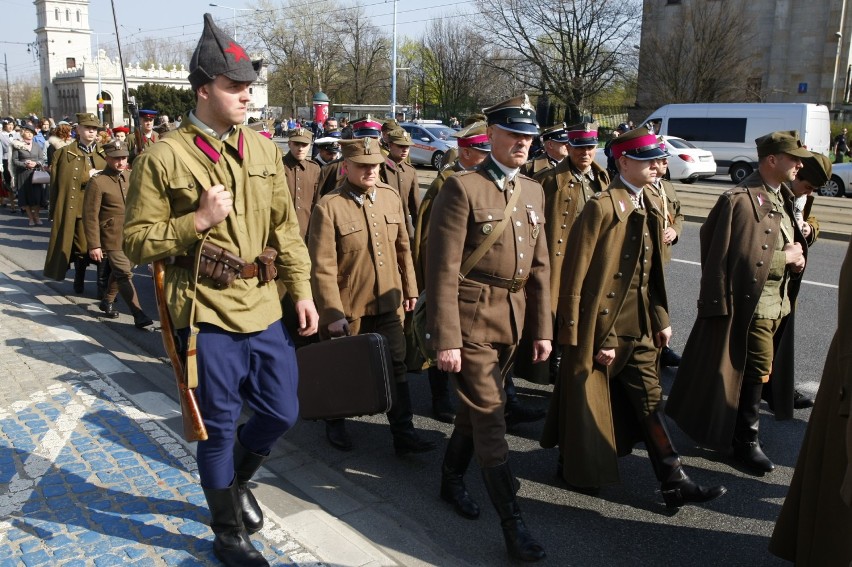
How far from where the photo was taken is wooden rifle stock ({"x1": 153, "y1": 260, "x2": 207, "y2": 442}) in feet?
10.6

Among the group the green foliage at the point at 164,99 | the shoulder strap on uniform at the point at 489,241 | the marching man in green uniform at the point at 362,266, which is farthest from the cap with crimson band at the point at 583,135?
the green foliage at the point at 164,99

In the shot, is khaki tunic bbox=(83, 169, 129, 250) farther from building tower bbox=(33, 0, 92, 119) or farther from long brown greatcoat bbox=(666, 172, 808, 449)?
building tower bbox=(33, 0, 92, 119)

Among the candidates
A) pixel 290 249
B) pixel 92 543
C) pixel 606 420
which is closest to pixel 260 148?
pixel 290 249

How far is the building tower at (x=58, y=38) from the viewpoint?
4584 inches

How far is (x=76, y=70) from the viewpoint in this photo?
10444cm

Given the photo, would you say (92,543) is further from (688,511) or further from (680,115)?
(680,115)

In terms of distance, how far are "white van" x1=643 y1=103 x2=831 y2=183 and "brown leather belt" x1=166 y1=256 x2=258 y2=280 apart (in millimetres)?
22918

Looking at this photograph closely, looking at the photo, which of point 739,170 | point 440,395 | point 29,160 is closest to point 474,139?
point 440,395

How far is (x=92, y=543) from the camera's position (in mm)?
3574

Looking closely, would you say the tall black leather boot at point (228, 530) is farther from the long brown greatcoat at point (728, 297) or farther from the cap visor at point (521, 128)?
the long brown greatcoat at point (728, 297)

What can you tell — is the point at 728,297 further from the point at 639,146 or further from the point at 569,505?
the point at 569,505

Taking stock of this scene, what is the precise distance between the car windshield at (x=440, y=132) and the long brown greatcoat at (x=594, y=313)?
25446 millimetres

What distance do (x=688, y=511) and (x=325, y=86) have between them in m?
65.6

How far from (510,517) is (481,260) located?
119 cm
